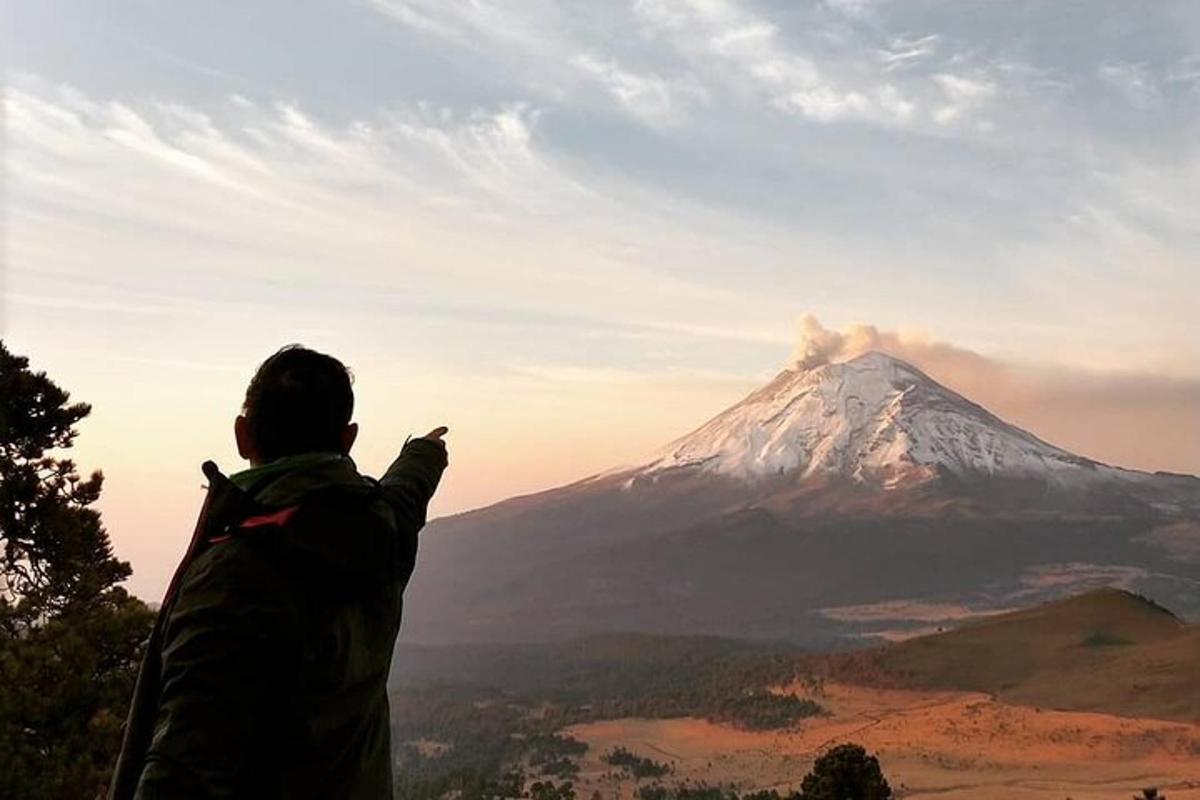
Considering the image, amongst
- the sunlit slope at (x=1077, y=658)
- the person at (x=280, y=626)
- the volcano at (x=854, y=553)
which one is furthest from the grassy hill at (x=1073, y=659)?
the person at (x=280, y=626)

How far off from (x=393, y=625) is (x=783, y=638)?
Answer: 398 ft

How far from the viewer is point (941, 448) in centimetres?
19488

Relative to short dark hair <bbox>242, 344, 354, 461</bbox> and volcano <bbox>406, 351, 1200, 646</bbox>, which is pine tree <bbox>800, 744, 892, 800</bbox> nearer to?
short dark hair <bbox>242, 344, 354, 461</bbox>

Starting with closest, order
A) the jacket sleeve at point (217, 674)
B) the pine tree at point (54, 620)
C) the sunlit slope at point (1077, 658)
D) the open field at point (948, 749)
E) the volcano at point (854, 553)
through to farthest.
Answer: the jacket sleeve at point (217, 674), the pine tree at point (54, 620), the open field at point (948, 749), the sunlit slope at point (1077, 658), the volcano at point (854, 553)

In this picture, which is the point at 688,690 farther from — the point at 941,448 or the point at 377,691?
the point at 941,448

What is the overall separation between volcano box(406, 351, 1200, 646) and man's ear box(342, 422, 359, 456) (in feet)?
365

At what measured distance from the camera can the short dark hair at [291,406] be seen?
6.25 ft

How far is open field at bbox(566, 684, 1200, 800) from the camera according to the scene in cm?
3819

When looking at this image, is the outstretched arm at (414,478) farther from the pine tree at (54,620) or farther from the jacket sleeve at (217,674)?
the pine tree at (54,620)

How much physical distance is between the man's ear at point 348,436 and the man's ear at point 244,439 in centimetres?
16

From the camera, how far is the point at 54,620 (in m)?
7.18

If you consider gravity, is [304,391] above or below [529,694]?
above

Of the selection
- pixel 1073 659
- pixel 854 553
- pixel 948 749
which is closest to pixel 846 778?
pixel 948 749

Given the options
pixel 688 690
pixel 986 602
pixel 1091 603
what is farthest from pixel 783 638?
pixel 688 690
